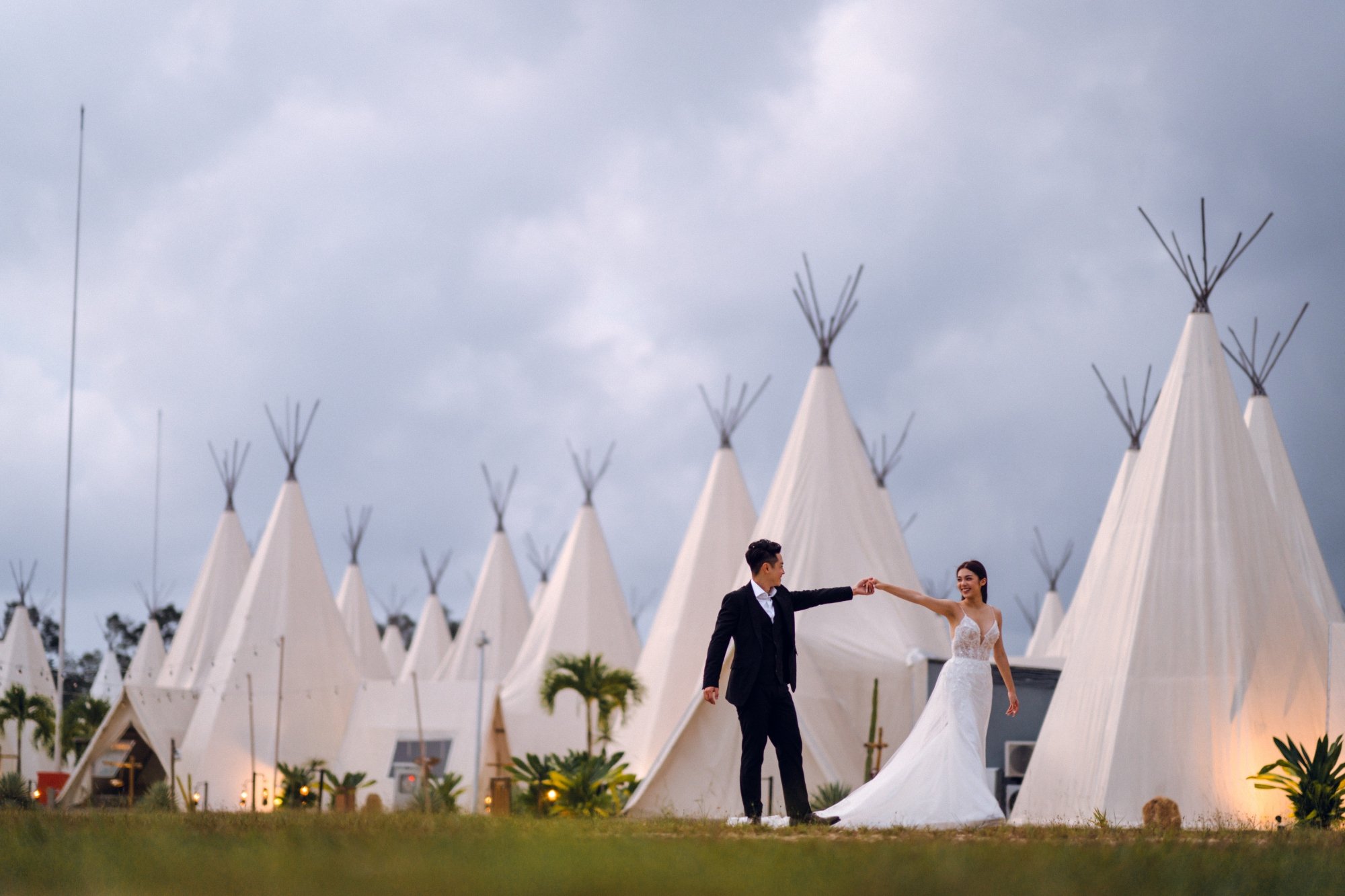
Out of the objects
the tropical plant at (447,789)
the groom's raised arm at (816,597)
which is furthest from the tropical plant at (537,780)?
the groom's raised arm at (816,597)

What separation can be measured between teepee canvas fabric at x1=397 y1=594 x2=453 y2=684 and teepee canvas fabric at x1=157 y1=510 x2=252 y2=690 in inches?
255

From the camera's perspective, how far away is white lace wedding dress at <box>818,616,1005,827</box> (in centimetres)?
626

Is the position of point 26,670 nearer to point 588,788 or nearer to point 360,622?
point 360,622

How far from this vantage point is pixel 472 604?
29.2 metres

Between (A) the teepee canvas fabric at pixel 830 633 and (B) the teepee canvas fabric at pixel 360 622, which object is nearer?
(A) the teepee canvas fabric at pixel 830 633

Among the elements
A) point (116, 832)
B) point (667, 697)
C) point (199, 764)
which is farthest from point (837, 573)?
point (116, 832)

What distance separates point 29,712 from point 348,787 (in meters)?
8.83

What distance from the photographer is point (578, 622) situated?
2423cm

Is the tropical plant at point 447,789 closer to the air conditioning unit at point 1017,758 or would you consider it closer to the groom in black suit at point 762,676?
the air conditioning unit at point 1017,758

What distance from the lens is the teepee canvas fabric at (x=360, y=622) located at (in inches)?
1109

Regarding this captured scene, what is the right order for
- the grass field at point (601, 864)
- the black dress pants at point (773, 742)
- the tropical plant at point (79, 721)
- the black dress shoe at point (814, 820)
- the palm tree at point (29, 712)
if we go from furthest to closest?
the tropical plant at point (79, 721) < the palm tree at point (29, 712) < the black dress pants at point (773, 742) < the black dress shoe at point (814, 820) < the grass field at point (601, 864)

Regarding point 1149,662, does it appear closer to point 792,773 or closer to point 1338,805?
point 1338,805

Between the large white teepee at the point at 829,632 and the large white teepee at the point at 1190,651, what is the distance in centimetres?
408

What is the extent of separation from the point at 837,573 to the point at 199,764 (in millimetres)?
9997
